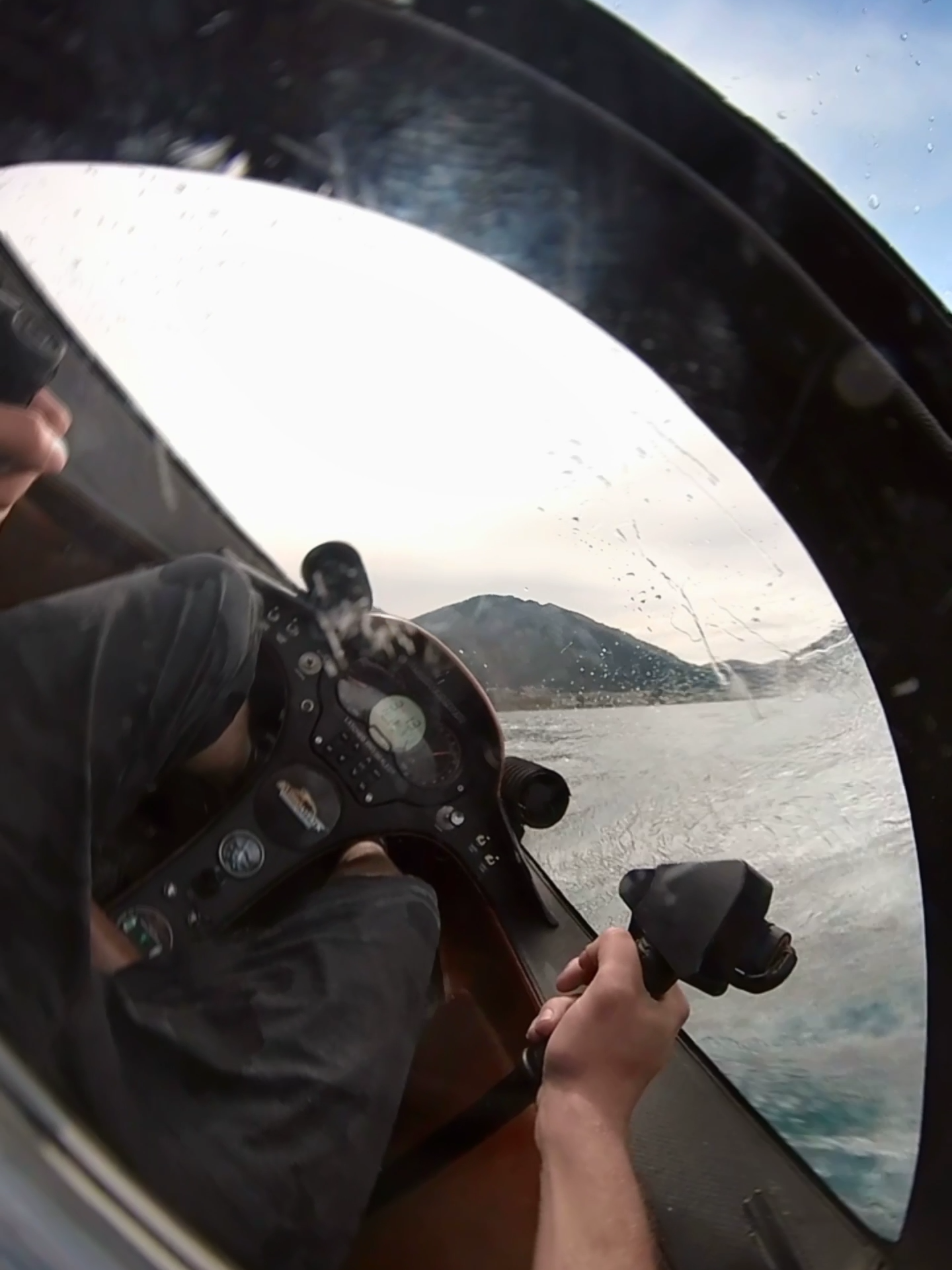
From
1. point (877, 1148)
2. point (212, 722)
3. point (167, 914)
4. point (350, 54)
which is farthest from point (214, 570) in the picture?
point (877, 1148)

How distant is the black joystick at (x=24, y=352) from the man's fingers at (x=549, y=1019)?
1.56 feet

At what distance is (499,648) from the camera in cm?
58

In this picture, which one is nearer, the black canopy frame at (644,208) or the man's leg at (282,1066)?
the man's leg at (282,1066)

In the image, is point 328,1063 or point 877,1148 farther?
point 877,1148

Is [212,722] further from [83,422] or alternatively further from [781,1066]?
[781,1066]

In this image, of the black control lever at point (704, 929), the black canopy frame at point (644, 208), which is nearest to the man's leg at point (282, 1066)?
the black control lever at point (704, 929)

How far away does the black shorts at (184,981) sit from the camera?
38 cm

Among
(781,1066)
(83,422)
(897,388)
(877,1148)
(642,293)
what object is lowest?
(877,1148)

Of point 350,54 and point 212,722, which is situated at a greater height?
point 350,54

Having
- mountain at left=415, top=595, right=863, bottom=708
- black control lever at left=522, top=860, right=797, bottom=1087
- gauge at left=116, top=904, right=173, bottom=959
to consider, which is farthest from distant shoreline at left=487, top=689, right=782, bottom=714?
gauge at left=116, top=904, right=173, bottom=959

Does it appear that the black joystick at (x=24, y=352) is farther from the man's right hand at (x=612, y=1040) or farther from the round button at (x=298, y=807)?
the man's right hand at (x=612, y=1040)

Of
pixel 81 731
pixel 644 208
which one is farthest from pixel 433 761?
pixel 644 208

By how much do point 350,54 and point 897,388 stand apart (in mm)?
433

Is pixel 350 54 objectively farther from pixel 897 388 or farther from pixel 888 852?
pixel 888 852
